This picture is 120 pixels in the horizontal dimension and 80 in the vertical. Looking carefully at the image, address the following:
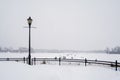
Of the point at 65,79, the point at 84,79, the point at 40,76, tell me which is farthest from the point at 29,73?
the point at 84,79

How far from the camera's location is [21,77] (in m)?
8.05

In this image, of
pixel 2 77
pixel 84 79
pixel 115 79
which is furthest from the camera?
pixel 115 79

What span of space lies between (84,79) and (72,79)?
1.23m

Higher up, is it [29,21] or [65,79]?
[29,21]

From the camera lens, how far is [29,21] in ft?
70.4

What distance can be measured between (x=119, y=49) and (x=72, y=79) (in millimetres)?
189895

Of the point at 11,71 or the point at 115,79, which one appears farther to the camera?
the point at 115,79

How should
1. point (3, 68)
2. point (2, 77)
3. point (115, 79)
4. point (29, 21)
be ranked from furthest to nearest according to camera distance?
point (29, 21), point (115, 79), point (3, 68), point (2, 77)

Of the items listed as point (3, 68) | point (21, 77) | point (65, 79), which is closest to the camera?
point (21, 77)

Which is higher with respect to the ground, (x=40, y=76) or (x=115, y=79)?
(x=40, y=76)

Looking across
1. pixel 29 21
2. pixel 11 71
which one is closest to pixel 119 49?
pixel 29 21

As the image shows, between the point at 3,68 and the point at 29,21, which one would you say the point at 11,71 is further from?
the point at 29,21

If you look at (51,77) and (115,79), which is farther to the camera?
(115,79)

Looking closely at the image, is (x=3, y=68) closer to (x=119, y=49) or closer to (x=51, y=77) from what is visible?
(x=51, y=77)
